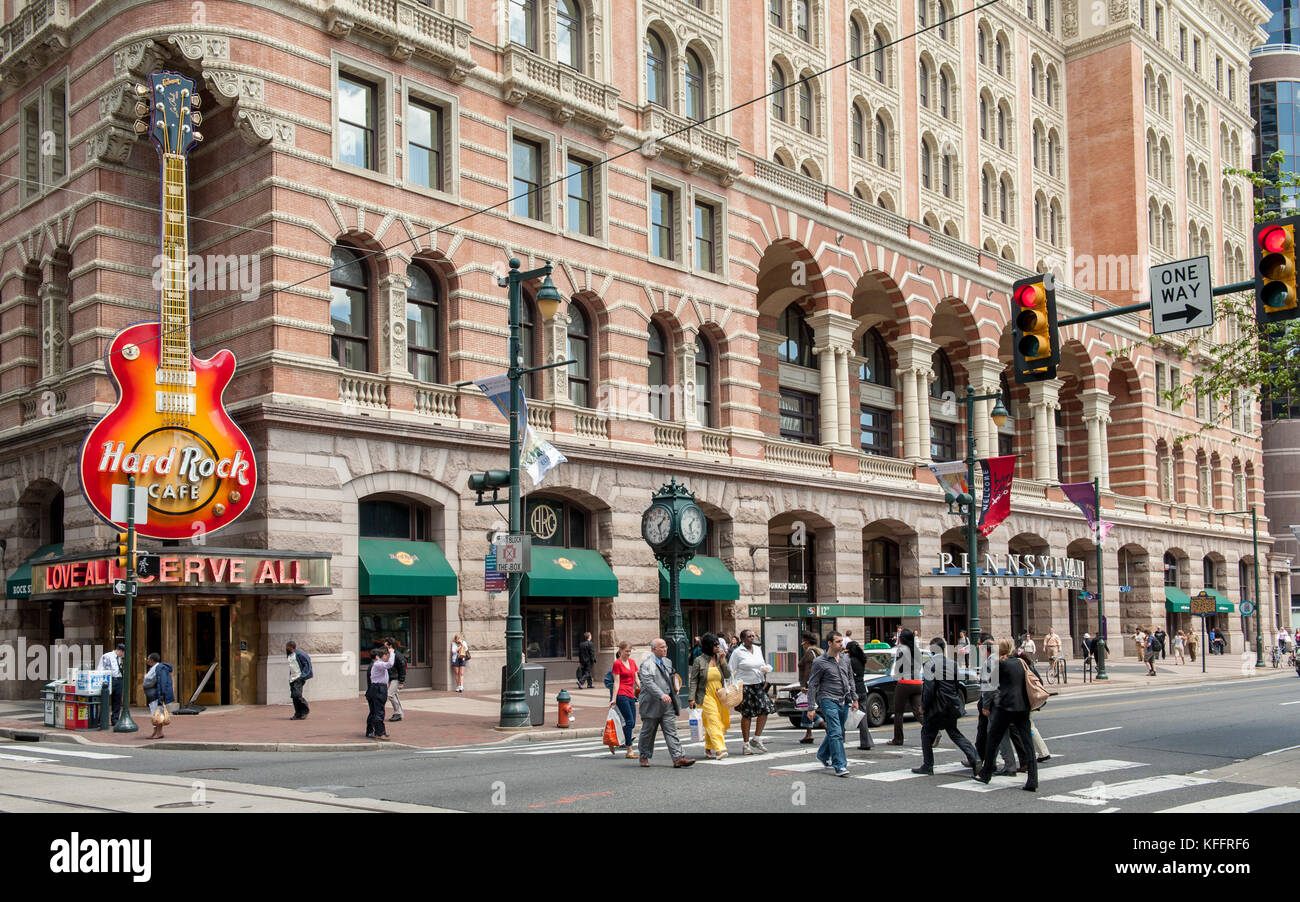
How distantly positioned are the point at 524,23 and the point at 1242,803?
2787 centimetres

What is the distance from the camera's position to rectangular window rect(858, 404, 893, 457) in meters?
50.8

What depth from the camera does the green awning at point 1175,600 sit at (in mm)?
63875

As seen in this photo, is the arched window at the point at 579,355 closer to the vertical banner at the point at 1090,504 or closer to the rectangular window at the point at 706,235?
the rectangular window at the point at 706,235

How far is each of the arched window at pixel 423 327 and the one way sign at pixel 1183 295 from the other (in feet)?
64.4

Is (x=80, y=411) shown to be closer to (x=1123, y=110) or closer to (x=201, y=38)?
(x=201, y=38)

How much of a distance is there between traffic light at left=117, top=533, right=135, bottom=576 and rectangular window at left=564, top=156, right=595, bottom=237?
50.8ft

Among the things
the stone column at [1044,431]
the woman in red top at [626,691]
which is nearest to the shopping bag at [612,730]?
the woman in red top at [626,691]

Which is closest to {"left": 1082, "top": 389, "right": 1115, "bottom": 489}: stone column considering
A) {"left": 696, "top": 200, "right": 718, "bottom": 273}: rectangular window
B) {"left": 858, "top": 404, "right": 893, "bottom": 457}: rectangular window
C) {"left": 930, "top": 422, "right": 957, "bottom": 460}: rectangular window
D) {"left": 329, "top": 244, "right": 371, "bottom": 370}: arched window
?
{"left": 930, "top": 422, "right": 957, "bottom": 460}: rectangular window

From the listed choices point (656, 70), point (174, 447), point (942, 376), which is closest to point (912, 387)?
point (942, 376)

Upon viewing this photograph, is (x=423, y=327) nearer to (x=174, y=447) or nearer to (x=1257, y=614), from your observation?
(x=174, y=447)

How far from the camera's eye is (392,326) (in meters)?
30.0

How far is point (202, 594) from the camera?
2638 cm
